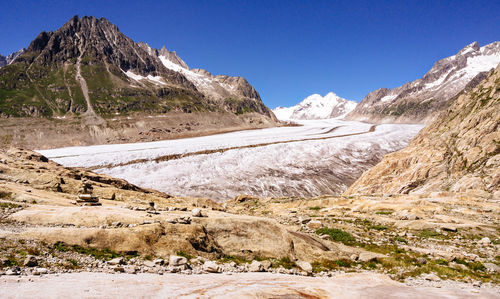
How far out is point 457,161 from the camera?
42.2 m

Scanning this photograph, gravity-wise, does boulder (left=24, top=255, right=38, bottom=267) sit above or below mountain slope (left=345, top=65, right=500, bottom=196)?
below

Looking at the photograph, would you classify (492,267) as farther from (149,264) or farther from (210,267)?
(149,264)

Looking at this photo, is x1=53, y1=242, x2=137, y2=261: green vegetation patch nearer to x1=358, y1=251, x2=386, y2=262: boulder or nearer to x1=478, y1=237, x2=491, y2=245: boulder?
x1=358, y1=251, x2=386, y2=262: boulder

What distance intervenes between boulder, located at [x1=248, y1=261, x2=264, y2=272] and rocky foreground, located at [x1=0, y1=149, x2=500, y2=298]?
56 millimetres

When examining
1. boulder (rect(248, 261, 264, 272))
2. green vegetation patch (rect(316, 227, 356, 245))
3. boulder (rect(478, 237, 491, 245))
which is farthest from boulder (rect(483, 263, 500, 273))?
boulder (rect(248, 261, 264, 272))

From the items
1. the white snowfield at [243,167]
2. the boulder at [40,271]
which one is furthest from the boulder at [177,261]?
the white snowfield at [243,167]

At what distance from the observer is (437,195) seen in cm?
3331

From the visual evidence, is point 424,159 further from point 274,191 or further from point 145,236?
point 145,236

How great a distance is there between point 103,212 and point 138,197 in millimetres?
12184

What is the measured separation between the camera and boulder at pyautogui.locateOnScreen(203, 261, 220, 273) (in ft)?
39.4

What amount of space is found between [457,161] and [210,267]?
150ft

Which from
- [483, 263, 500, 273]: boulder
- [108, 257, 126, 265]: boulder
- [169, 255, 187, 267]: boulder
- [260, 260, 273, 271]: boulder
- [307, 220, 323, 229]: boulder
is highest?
[108, 257, 126, 265]: boulder

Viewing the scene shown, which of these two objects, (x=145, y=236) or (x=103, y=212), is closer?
(x=145, y=236)

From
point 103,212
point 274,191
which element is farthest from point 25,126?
point 103,212
